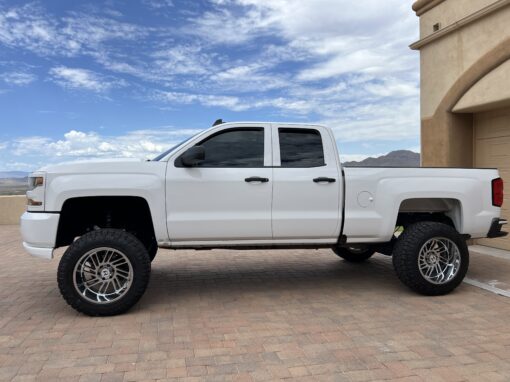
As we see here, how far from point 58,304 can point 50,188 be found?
146 cm

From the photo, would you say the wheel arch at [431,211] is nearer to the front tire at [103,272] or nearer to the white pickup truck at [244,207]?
the white pickup truck at [244,207]

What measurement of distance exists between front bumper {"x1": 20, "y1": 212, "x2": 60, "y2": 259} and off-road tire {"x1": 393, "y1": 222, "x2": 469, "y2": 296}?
4.00 m

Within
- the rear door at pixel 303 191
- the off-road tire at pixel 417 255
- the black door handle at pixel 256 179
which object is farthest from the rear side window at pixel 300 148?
the off-road tire at pixel 417 255

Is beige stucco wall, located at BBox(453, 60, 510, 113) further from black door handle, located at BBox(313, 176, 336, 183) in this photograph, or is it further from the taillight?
black door handle, located at BBox(313, 176, 336, 183)

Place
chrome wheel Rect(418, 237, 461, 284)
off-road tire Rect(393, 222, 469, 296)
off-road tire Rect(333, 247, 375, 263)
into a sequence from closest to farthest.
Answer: off-road tire Rect(393, 222, 469, 296) → chrome wheel Rect(418, 237, 461, 284) → off-road tire Rect(333, 247, 375, 263)

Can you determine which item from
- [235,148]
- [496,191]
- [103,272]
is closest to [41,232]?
[103,272]

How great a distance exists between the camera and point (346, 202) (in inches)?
224

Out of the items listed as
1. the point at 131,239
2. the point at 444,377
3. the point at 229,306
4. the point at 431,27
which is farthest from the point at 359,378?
the point at 431,27

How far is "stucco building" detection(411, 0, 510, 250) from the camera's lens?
27.7 feet

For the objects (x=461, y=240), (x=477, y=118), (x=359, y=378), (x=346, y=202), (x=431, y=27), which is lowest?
(x=359, y=378)

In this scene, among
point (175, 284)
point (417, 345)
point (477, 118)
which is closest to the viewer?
point (417, 345)

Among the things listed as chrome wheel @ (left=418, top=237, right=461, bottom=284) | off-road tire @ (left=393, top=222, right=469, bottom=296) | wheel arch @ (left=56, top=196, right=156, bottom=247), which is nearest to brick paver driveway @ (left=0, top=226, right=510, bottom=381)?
off-road tire @ (left=393, top=222, right=469, bottom=296)

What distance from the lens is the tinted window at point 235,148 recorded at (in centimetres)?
561

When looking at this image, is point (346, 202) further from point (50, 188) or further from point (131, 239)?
point (50, 188)
